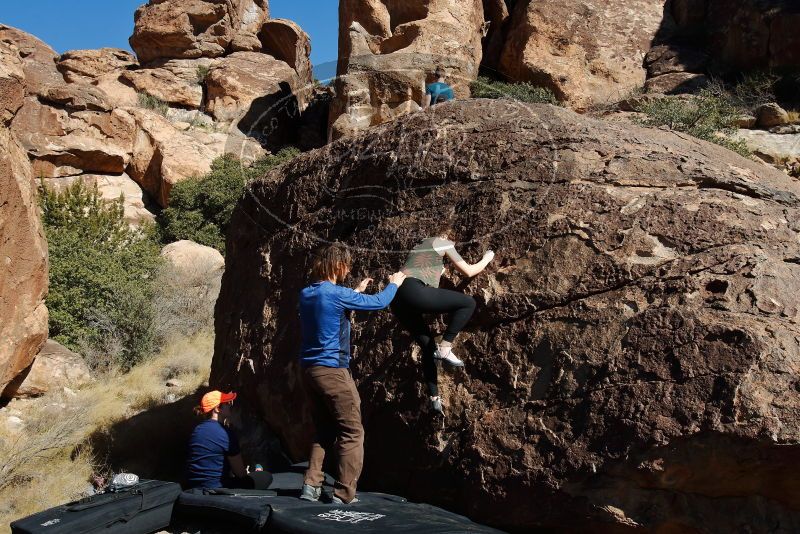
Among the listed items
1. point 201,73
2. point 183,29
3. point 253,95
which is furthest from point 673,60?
point 183,29

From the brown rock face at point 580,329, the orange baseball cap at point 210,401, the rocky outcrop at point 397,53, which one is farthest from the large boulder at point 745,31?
the orange baseball cap at point 210,401

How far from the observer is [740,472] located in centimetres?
304

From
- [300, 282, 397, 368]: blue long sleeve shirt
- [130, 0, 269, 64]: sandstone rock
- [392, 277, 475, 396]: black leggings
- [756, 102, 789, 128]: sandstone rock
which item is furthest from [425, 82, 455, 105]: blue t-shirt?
[130, 0, 269, 64]: sandstone rock

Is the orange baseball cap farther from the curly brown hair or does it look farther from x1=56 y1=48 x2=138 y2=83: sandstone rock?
x1=56 y1=48 x2=138 y2=83: sandstone rock

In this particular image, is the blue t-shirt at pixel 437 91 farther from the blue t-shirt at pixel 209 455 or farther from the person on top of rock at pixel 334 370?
the blue t-shirt at pixel 209 455

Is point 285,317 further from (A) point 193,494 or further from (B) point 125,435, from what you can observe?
(B) point 125,435

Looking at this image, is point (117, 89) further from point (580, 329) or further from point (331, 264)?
point (580, 329)

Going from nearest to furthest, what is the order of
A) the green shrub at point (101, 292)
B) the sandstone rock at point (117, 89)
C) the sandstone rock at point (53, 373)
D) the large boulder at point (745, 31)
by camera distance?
the sandstone rock at point (53, 373) → the green shrub at point (101, 292) → the large boulder at point (745, 31) → the sandstone rock at point (117, 89)

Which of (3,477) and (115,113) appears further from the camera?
(115,113)

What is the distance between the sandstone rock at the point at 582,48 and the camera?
1708 centimetres

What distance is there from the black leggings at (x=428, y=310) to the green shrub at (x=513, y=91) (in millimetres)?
12497

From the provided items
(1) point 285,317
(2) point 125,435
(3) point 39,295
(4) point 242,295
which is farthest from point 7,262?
(1) point 285,317

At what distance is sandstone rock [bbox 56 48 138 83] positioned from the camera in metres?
26.3

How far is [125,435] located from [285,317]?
9.67ft
